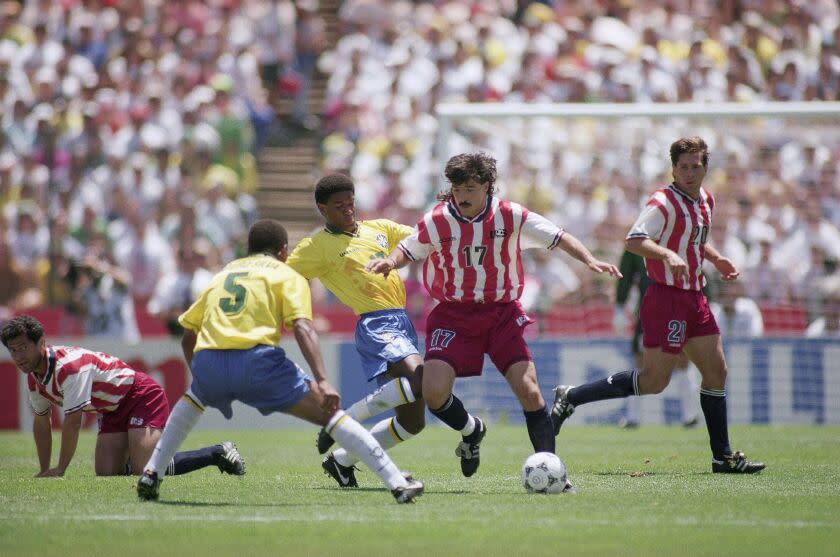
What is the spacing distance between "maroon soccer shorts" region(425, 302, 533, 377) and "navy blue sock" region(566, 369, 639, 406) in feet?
5.89

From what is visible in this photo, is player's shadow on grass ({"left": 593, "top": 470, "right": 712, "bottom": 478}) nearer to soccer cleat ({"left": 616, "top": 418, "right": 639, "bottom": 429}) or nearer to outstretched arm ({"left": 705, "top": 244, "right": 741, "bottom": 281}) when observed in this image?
outstretched arm ({"left": 705, "top": 244, "right": 741, "bottom": 281})

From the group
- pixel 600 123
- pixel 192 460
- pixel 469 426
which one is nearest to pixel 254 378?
pixel 469 426

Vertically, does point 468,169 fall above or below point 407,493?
above

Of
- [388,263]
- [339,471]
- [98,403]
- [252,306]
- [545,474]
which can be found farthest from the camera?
[98,403]

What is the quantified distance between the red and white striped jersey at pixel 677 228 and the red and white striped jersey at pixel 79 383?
4.15 metres

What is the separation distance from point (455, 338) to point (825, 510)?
2667 millimetres

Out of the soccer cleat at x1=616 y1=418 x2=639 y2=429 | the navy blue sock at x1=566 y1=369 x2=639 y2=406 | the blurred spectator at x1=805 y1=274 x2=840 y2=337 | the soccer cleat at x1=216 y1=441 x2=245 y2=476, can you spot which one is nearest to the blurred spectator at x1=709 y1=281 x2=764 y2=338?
the blurred spectator at x1=805 y1=274 x2=840 y2=337

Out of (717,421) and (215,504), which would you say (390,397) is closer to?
(215,504)

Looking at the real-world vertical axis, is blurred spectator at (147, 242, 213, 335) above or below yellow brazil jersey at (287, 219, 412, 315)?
below

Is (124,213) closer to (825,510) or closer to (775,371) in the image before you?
(775,371)

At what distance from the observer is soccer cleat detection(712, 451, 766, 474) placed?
10.3 meters

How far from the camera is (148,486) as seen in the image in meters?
8.64

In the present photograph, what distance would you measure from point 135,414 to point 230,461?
42.5 inches

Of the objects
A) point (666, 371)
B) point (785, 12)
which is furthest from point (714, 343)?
point (785, 12)
